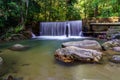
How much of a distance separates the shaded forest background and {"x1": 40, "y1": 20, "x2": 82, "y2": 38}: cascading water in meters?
1.36

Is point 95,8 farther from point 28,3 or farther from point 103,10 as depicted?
point 28,3

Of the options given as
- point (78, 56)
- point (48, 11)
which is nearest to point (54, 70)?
point (78, 56)

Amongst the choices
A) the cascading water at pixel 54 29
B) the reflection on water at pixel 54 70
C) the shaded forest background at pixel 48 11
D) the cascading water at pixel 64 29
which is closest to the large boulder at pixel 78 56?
the reflection on water at pixel 54 70

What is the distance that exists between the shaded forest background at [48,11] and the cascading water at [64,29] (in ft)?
→ 4.48

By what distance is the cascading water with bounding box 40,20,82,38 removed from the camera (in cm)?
1494

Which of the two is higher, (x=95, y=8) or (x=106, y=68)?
(x=95, y=8)

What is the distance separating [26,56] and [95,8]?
12331 millimetres

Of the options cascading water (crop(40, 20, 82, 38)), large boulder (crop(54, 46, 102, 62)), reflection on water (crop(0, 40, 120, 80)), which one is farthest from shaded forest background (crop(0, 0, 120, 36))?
large boulder (crop(54, 46, 102, 62))

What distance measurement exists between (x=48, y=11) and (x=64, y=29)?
3.97 m

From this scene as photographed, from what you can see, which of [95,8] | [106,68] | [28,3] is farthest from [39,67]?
[95,8]

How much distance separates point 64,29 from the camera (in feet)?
49.4

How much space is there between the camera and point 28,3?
16.3 meters

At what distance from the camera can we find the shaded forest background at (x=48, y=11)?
13617mm

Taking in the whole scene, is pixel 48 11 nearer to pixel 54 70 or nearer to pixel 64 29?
pixel 64 29
